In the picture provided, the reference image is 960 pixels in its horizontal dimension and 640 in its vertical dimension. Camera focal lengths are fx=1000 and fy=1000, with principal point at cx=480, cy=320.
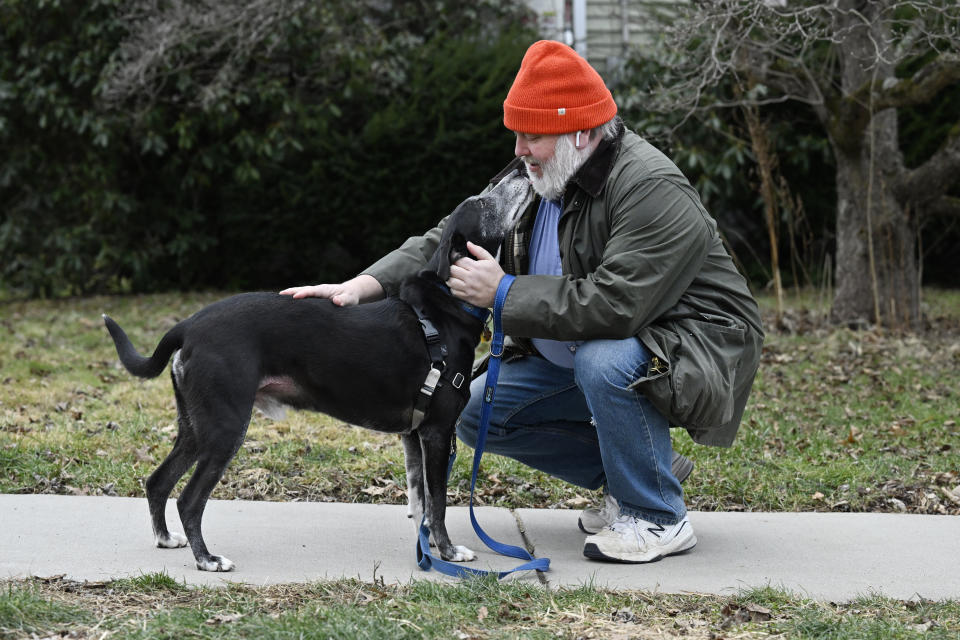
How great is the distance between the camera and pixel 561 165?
3646 millimetres

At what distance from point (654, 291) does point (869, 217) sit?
19.7ft

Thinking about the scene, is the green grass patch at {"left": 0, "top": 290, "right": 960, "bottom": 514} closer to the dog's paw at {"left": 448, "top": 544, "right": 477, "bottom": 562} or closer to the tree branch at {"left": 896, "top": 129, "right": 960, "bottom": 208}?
the dog's paw at {"left": 448, "top": 544, "right": 477, "bottom": 562}

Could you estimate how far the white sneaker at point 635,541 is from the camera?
Answer: 357 centimetres

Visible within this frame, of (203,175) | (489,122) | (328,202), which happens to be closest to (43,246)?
(203,175)

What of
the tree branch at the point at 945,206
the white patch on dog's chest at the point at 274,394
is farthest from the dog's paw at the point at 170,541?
the tree branch at the point at 945,206

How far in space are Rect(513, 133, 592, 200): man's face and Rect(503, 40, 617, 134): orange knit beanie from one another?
1.9 inches

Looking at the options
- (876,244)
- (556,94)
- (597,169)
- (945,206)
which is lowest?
(876,244)

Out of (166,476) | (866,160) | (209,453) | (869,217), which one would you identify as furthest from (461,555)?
(866,160)

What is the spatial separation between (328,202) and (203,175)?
4.95 ft

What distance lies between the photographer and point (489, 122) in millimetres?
11742

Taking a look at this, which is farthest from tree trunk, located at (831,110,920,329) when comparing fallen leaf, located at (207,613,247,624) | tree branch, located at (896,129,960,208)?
fallen leaf, located at (207,613,247,624)

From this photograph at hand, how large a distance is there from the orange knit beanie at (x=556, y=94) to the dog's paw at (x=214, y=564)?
72.3 inches

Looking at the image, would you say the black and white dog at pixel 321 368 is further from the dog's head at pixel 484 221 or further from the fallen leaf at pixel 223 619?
the fallen leaf at pixel 223 619

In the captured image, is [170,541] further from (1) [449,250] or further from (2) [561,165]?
(2) [561,165]
